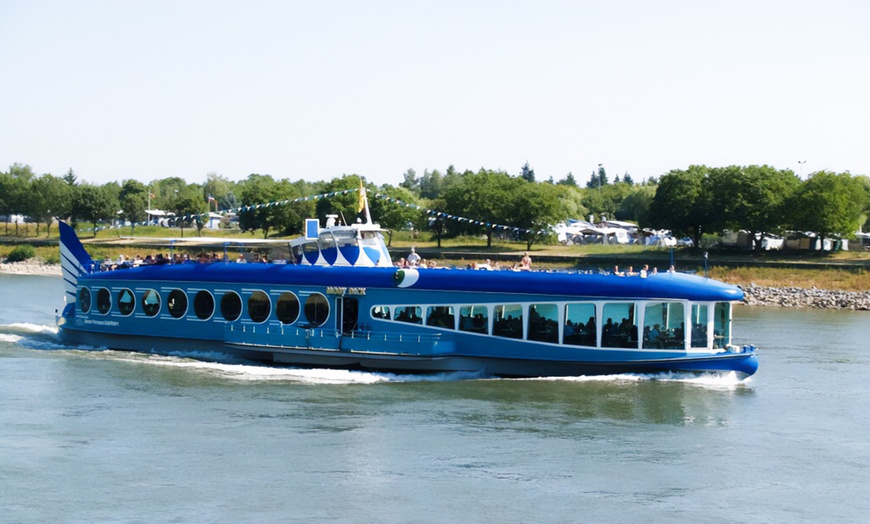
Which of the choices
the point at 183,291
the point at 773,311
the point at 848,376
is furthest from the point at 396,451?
the point at 773,311

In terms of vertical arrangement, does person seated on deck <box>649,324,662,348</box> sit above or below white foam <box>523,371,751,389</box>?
above

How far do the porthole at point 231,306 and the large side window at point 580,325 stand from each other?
343 inches

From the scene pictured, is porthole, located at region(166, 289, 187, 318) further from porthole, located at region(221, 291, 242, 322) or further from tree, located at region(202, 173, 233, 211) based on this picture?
tree, located at region(202, 173, 233, 211)

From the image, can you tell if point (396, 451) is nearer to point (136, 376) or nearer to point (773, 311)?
point (136, 376)

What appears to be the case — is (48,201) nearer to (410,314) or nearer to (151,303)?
(151,303)

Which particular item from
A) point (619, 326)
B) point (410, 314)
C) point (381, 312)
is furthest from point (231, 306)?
point (619, 326)

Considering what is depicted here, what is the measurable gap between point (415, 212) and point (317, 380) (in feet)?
152

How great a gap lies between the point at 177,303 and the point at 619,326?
12.1m

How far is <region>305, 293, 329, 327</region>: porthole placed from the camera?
26.8 metres

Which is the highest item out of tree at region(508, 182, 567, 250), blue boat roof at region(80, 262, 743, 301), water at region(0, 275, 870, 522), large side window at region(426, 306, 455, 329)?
tree at region(508, 182, 567, 250)

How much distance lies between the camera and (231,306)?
1103 inches

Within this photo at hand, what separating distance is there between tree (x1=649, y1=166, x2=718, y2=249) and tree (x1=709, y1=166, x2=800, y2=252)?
942 mm

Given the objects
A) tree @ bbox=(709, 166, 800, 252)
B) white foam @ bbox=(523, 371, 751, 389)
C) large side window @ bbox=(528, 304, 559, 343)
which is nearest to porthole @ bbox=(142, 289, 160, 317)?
large side window @ bbox=(528, 304, 559, 343)

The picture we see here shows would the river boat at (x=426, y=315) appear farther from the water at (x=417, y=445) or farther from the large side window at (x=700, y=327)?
the water at (x=417, y=445)
